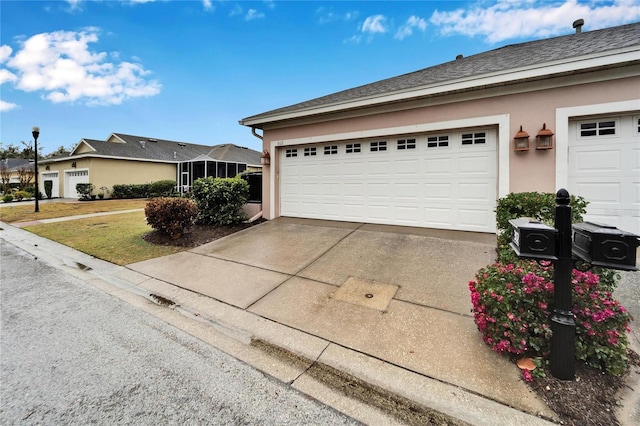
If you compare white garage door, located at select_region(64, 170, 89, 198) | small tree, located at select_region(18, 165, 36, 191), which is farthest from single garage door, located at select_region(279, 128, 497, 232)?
small tree, located at select_region(18, 165, 36, 191)

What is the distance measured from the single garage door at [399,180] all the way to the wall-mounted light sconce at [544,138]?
0.77 metres

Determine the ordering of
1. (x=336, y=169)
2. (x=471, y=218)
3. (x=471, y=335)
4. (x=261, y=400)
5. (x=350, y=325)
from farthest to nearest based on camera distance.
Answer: (x=336, y=169) → (x=471, y=218) → (x=350, y=325) → (x=471, y=335) → (x=261, y=400)

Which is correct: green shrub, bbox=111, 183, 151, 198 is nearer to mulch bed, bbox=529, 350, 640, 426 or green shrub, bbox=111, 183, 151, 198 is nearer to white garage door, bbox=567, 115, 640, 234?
white garage door, bbox=567, 115, 640, 234

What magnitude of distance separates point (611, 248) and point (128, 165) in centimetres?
2720

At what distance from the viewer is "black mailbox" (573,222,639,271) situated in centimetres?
175

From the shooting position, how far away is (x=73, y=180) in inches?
835

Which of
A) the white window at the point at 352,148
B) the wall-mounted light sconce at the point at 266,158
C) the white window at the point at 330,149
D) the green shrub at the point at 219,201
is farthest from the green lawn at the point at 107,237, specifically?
the white window at the point at 352,148

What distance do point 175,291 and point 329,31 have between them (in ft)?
38.3

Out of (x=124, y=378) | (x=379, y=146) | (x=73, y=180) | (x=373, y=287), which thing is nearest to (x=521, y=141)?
(x=379, y=146)

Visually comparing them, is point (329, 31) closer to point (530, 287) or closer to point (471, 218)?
point (471, 218)

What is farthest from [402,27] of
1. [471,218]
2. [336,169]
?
[471,218]

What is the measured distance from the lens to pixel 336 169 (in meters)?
7.80

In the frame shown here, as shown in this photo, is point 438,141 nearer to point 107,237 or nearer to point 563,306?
point 563,306

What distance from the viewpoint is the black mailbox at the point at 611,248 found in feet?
5.75
